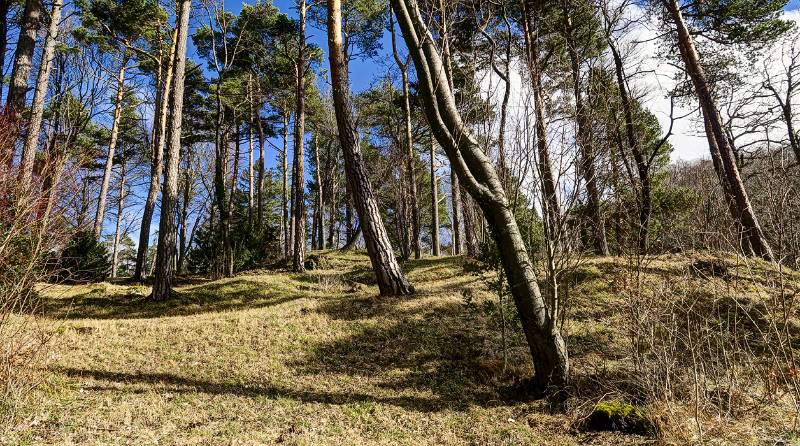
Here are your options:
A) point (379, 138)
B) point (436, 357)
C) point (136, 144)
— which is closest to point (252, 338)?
point (436, 357)

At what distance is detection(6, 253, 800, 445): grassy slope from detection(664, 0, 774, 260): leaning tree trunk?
2430mm

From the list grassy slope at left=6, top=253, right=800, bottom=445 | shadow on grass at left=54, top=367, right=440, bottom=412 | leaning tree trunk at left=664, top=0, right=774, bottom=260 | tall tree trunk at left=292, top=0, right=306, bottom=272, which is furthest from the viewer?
tall tree trunk at left=292, top=0, right=306, bottom=272

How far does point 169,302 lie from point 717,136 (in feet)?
44.4

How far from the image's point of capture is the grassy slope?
3.85m

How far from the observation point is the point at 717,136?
9.48 meters

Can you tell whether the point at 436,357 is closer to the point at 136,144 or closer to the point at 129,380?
the point at 129,380

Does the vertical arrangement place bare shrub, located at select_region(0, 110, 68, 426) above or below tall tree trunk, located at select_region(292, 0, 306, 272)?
below

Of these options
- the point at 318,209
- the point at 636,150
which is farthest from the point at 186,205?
the point at 636,150

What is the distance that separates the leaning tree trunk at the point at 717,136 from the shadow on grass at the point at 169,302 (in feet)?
33.7

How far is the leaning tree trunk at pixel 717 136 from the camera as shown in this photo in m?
8.95

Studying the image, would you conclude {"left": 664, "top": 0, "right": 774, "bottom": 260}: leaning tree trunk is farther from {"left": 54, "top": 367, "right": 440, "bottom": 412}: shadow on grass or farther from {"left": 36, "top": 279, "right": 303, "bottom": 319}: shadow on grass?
{"left": 36, "top": 279, "right": 303, "bottom": 319}: shadow on grass

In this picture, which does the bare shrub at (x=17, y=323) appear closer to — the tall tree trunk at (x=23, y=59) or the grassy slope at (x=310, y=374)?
the grassy slope at (x=310, y=374)

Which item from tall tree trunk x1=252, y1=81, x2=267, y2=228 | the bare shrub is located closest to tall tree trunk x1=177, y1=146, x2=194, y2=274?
tall tree trunk x1=252, y1=81, x2=267, y2=228

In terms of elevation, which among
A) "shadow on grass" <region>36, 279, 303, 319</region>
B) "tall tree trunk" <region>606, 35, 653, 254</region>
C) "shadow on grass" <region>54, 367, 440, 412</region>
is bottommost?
"shadow on grass" <region>54, 367, 440, 412</region>
